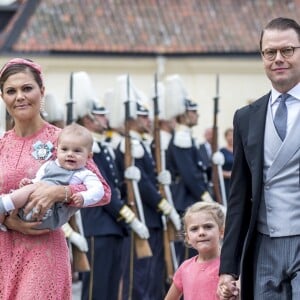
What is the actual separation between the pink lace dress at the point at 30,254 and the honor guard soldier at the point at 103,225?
4239 millimetres

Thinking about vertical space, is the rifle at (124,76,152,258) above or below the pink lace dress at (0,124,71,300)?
above

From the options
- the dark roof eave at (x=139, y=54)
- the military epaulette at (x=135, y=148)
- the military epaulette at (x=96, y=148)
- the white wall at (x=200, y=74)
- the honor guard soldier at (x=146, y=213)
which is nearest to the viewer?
the military epaulette at (x=96, y=148)

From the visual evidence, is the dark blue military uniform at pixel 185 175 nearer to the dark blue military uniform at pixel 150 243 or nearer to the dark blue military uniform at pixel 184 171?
the dark blue military uniform at pixel 184 171

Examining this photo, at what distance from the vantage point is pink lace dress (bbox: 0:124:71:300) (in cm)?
677

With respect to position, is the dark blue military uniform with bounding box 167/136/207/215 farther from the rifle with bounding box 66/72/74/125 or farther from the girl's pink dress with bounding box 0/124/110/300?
the girl's pink dress with bounding box 0/124/110/300

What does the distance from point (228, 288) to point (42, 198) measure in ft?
3.20

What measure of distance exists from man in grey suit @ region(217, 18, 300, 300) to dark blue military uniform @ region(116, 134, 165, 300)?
18.7 ft

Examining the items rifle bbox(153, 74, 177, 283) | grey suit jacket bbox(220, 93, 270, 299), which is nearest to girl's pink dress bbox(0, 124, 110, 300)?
grey suit jacket bbox(220, 93, 270, 299)

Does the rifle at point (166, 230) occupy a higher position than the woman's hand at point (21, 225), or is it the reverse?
the rifle at point (166, 230)

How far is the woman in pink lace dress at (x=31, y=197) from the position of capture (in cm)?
675

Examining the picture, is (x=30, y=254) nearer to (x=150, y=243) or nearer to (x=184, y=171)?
(x=150, y=243)

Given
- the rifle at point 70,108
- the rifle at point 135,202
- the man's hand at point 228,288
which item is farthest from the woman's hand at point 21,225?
the rifle at point 135,202

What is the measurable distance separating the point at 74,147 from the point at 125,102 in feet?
19.2

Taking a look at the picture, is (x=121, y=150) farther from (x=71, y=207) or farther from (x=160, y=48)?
(x=160, y=48)
